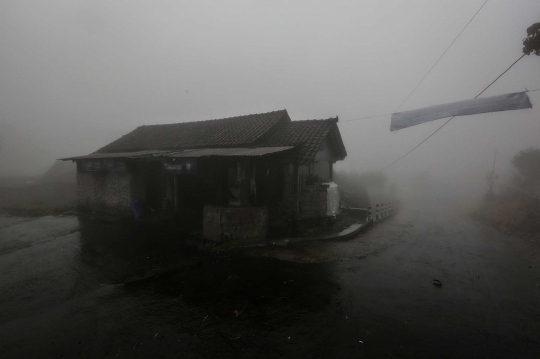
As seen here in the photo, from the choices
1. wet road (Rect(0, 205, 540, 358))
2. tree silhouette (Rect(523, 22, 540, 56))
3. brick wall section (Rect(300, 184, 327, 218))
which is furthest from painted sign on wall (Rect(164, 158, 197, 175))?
tree silhouette (Rect(523, 22, 540, 56))

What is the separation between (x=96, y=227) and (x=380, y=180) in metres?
36.1

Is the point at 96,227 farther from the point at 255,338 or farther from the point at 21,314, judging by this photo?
the point at 255,338

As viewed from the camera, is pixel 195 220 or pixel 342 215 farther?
pixel 342 215

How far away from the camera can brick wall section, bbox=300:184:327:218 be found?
1238 centimetres

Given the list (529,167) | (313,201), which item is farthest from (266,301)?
(529,167)

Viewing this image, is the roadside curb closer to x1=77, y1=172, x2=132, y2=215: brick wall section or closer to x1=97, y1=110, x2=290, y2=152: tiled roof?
x1=97, y1=110, x2=290, y2=152: tiled roof

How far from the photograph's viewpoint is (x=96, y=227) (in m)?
12.6

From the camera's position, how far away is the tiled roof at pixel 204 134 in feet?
49.1

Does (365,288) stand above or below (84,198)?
below

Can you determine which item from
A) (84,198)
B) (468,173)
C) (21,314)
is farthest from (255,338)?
(468,173)

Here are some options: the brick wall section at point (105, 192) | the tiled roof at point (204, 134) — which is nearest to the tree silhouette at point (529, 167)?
the tiled roof at point (204, 134)

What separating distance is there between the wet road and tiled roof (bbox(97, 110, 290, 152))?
261 inches

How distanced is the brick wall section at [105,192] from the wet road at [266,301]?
4.34 meters

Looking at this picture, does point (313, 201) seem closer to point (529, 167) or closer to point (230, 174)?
point (230, 174)
